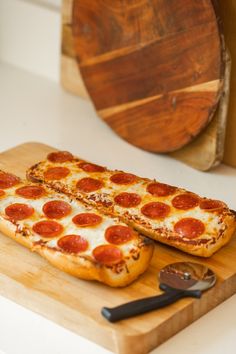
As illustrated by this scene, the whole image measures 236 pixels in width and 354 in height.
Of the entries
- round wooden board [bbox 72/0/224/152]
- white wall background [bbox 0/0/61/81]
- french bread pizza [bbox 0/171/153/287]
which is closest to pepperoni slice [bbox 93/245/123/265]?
french bread pizza [bbox 0/171/153/287]

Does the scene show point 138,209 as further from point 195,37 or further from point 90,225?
point 195,37

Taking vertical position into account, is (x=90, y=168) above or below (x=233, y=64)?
below

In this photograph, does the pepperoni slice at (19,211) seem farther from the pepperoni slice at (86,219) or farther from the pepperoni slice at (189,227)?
the pepperoni slice at (189,227)

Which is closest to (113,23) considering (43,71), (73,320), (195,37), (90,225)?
(195,37)

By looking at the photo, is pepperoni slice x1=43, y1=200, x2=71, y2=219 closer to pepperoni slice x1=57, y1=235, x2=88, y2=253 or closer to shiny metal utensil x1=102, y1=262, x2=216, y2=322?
pepperoni slice x1=57, y1=235, x2=88, y2=253

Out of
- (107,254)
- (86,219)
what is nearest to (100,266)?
(107,254)

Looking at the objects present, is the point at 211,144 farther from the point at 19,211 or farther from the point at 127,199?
the point at 19,211
